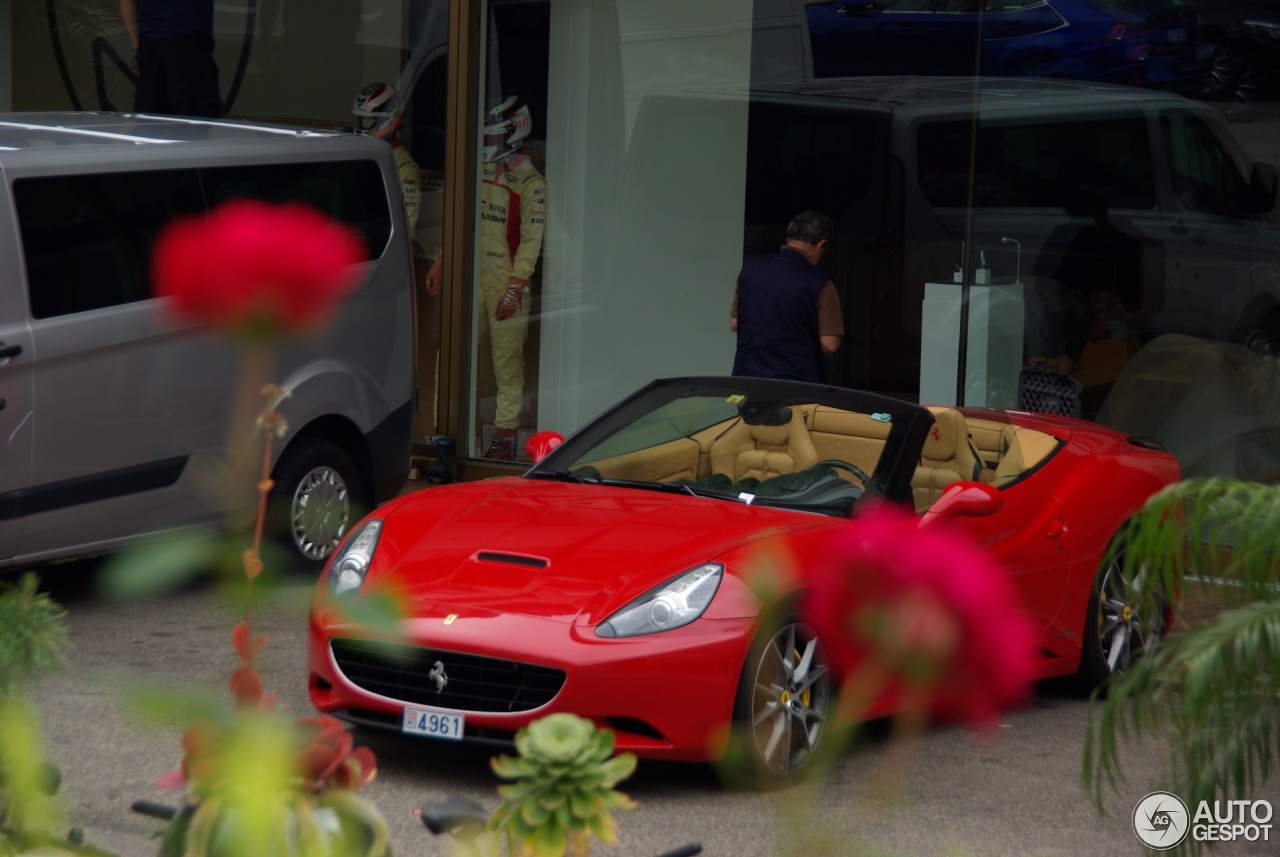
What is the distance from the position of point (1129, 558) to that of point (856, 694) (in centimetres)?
181

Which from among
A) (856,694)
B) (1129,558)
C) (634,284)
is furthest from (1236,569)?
(634,284)

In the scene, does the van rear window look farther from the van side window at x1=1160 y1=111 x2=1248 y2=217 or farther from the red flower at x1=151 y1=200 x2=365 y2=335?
the red flower at x1=151 y1=200 x2=365 y2=335

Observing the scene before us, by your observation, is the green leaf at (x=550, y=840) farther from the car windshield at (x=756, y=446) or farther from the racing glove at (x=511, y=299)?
the racing glove at (x=511, y=299)

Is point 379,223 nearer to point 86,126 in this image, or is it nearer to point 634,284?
point 86,126

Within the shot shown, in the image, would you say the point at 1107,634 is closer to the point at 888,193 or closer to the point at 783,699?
the point at 783,699

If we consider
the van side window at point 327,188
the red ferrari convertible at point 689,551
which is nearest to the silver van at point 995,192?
the red ferrari convertible at point 689,551

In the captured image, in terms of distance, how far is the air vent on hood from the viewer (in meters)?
5.29

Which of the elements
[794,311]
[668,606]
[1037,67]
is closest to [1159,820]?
[668,606]

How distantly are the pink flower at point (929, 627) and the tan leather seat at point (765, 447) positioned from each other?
5026 mm

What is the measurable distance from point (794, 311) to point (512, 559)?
11.9ft

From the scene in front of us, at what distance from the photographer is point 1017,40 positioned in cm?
916

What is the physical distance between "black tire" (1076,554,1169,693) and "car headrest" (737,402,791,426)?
1396 mm

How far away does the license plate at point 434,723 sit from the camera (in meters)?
4.97

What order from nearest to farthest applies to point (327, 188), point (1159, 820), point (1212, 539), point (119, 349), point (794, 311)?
1. point (1212, 539)
2. point (1159, 820)
3. point (119, 349)
4. point (327, 188)
5. point (794, 311)
